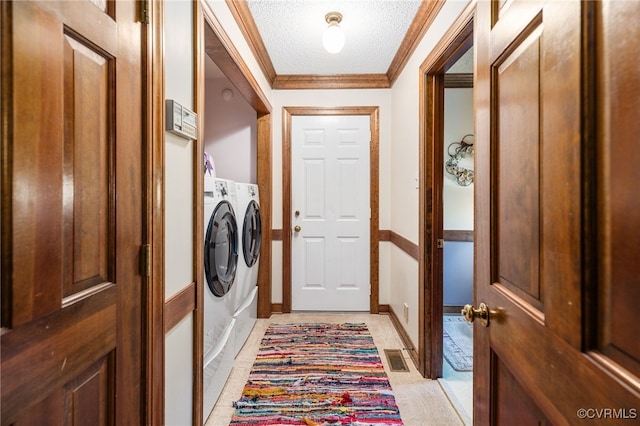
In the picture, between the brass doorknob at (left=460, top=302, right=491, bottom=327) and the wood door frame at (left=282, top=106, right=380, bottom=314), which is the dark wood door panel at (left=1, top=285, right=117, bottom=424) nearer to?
the brass doorknob at (left=460, top=302, right=491, bottom=327)

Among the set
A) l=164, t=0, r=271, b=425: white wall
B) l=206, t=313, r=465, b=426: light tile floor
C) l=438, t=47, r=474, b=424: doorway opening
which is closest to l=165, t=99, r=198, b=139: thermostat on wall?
l=164, t=0, r=271, b=425: white wall

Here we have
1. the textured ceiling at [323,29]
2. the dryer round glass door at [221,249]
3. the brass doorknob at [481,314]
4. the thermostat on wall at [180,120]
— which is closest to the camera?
the brass doorknob at [481,314]

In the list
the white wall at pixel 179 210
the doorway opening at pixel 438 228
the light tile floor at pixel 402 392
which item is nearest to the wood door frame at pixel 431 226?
the doorway opening at pixel 438 228

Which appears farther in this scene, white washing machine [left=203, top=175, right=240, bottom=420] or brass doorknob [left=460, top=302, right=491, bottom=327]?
white washing machine [left=203, top=175, right=240, bottom=420]

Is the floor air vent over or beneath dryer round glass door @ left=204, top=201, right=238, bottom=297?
beneath

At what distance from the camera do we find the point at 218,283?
1.72 m

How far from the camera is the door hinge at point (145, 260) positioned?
950 mm

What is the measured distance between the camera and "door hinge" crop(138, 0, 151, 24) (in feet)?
3.07

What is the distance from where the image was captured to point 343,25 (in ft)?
7.45

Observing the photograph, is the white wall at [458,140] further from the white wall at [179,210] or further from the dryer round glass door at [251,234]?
the white wall at [179,210]

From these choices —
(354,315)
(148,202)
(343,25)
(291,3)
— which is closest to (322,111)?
(343,25)

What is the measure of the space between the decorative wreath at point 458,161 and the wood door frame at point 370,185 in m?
0.75

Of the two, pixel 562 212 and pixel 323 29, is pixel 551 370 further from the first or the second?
pixel 323 29

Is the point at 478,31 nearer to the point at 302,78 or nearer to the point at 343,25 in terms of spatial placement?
the point at 343,25
